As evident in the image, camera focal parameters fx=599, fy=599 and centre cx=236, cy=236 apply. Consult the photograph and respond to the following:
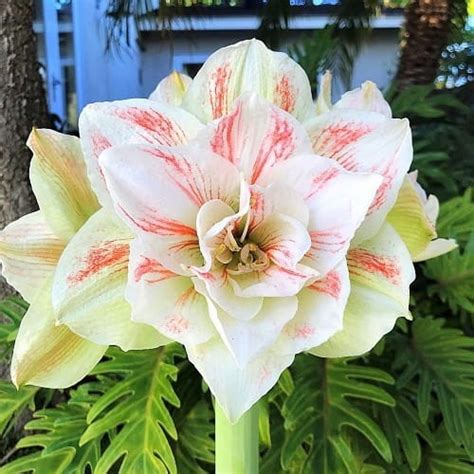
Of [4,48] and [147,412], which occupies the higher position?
[4,48]

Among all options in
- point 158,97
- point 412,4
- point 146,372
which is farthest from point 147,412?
point 412,4

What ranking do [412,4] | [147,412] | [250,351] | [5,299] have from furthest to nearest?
[412,4] → [5,299] → [147,412] → [250,351]

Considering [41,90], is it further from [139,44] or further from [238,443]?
[139,44]

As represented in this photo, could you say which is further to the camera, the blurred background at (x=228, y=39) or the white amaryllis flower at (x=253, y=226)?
the blurred background at (x=228, y=39)

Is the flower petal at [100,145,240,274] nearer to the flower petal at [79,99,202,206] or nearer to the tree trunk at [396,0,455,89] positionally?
the flower petal at [79,99,202,206]

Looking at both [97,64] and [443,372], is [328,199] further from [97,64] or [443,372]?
[97,64]

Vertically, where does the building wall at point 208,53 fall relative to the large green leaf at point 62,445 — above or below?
above

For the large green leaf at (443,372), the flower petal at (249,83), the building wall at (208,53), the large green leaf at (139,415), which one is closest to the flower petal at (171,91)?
the flower petal at (249,83)

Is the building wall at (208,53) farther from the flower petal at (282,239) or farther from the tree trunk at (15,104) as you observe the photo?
the flower petal at (282,239)
